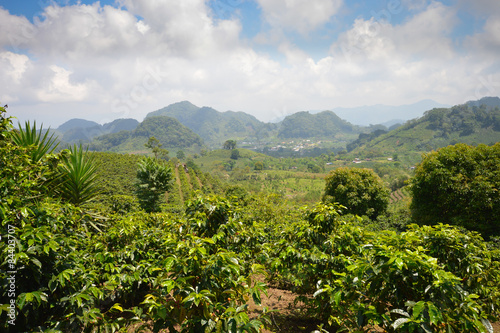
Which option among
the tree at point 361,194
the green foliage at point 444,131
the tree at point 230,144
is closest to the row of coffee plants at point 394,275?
the tree at point 361,194

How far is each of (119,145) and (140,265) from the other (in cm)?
20346

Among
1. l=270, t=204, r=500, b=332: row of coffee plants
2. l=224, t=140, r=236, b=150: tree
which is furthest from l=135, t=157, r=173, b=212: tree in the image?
l=224, t=140, r=236, b=150: tree

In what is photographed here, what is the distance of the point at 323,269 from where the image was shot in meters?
3.33

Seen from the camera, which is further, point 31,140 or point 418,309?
point 31,140

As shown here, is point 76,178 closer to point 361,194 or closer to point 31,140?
point 31,140

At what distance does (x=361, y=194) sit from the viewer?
14297mm

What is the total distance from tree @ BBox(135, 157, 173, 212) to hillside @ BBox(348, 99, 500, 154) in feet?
422

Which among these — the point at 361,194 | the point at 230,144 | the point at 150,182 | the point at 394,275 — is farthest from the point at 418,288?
the point at 230,144

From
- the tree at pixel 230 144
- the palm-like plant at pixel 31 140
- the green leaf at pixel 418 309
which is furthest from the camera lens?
the tree at pixel 230 144

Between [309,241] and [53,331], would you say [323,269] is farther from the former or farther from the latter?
[53,331]

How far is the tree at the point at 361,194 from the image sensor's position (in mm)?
14116

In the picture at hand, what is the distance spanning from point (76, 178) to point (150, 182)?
8.51 meters

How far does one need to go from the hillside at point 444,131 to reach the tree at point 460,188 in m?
121

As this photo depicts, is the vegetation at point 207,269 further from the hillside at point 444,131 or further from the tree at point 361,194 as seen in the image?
the hillside at point 444,131
